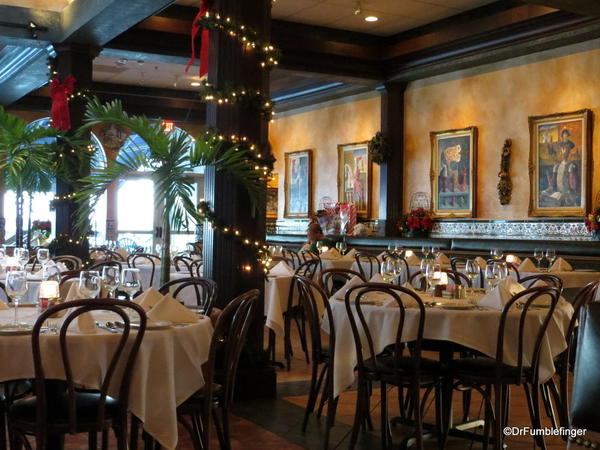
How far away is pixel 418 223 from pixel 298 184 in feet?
14.1

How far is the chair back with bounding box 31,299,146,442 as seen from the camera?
3189mm

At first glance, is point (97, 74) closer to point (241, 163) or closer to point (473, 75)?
point (473, 75)

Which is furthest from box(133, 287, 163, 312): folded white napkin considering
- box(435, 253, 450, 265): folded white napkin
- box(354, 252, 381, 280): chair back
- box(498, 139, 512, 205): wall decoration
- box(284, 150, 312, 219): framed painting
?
box(284, 150, 312, 219): framed painting

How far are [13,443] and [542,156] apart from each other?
9.27 m

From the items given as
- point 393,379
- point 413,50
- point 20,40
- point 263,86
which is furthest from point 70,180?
point 393,379

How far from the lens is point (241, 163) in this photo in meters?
5.70

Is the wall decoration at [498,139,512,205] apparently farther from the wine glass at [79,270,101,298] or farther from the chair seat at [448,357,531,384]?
the wine glass at [79,270,101,298]

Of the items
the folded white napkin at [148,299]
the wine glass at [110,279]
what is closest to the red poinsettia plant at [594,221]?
the folded white napkin at [148,299]

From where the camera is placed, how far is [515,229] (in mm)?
11844

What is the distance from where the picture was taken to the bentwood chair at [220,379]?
3721 millimetres

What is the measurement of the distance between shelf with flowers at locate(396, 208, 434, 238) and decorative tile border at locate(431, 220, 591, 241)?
0.15m

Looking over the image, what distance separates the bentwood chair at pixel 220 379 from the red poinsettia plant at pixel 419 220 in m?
9.31

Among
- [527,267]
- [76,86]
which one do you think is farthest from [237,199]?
[76,86]

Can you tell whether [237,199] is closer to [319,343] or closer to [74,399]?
[319,343]
